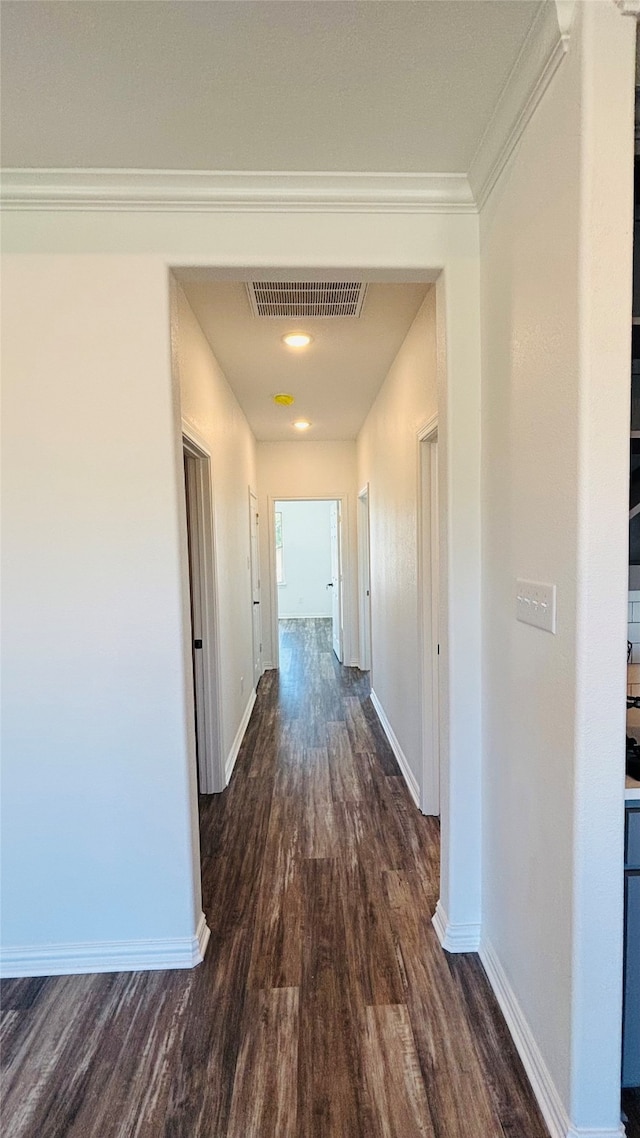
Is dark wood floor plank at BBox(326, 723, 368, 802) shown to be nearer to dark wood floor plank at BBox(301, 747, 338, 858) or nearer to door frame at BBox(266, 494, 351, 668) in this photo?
dark wood floor plank at BBox(301, 747, 338, 858)

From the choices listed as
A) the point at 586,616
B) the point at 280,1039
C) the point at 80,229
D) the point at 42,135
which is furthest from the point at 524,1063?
the point at 42,135

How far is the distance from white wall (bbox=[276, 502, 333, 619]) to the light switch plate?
808 centimetres

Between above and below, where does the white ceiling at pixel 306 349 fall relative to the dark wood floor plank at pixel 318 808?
above

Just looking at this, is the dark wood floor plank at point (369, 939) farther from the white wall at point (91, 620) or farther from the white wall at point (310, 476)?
the white wall at point (310, 476)

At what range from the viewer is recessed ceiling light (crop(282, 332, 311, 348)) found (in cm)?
275

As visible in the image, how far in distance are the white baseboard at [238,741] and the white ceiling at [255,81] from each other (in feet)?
9.90

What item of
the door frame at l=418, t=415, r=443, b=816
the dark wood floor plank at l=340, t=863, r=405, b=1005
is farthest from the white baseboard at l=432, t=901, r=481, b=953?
the door frame at l=418, t=415, r=443, b=816

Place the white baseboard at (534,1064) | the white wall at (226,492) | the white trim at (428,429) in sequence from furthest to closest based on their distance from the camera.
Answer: the white wall at (226,492) → the white trim at (428,429) → the white baseboard at (534,1064)

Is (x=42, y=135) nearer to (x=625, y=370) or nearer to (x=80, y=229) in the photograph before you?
(x=80, y=229)

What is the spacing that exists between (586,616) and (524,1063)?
4.19 feet

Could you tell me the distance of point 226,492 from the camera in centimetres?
351

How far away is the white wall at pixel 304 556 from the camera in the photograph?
958 centimetres

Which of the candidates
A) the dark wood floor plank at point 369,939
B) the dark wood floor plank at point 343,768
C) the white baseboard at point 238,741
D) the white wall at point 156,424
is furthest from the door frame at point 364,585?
the white wall at point 156,424

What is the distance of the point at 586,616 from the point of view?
43.2 inches
